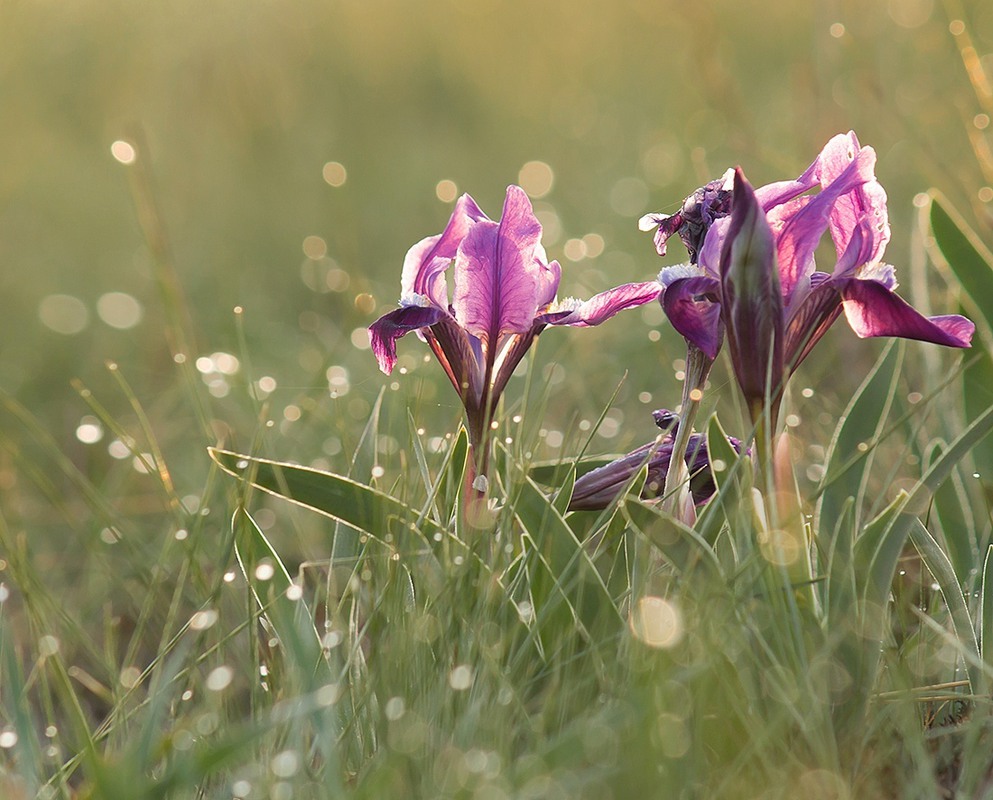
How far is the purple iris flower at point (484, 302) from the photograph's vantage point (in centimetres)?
136

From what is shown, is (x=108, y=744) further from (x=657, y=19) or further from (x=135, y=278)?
(x=657, y=19)

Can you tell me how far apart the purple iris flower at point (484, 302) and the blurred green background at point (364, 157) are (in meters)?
0.20

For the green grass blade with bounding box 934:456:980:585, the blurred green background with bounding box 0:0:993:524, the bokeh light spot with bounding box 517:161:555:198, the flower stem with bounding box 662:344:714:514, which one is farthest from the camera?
the bokeh light spot with bounding box 517:161:555:198

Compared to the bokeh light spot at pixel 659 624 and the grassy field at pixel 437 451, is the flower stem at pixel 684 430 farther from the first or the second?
the bokeh light spot at pixel 659 624

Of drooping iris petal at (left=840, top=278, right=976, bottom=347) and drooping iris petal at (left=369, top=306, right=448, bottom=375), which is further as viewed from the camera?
drooping iris petal at (left=369, top=306, right=448, bottom=375)

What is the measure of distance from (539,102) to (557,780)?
5.12 metres

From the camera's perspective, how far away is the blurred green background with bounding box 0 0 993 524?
2.79 metres

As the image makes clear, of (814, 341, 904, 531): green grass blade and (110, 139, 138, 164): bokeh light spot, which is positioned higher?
(110, 139, 138, 164): bokeh light spot

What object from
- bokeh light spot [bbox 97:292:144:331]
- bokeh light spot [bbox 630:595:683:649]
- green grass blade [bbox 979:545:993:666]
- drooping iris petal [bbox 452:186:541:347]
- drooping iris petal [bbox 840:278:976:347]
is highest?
bokeh light spot [bbox 97:292:144:331]

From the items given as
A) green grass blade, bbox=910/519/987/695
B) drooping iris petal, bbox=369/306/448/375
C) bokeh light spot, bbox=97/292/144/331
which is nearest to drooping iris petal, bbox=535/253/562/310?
drooping iris petal, bbox=369/306/448/375

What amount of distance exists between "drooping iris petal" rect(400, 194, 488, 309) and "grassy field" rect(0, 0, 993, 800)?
15cm

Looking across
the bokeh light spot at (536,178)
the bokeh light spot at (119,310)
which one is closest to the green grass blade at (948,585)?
the bokeh light spot at (119,310)

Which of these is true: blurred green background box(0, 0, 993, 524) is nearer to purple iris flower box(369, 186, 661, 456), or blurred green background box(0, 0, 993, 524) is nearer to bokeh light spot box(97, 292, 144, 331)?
bokeh light spot box(97, 292, 144, 331)

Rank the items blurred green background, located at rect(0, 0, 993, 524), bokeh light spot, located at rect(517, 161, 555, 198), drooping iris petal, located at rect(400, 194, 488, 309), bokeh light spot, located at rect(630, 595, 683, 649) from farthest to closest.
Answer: bokeh light spot, located at rect(517, 161, 555, 198)
blurred green background, located at rect(0, 0, 993, 524)
drooping iris petal, located at rect(400, 194, 488, 309)
bokeh light spot, located at rect(630, 595, 683, 649)
